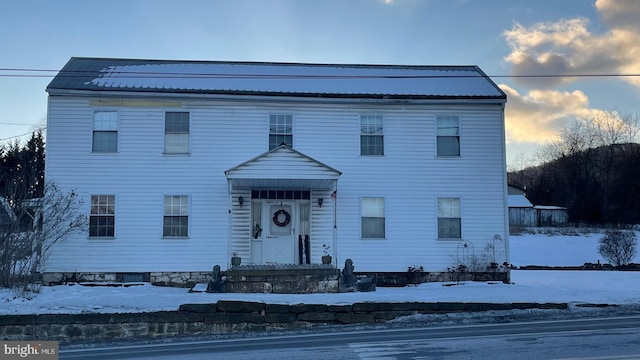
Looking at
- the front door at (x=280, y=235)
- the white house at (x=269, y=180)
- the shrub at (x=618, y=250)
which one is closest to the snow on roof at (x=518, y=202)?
the shrub at (x=618, y=250)

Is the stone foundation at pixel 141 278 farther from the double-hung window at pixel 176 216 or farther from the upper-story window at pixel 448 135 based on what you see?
the upper-story window at pixel 448 135

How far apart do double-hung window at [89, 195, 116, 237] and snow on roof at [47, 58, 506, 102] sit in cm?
337

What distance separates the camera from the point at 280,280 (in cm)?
1397

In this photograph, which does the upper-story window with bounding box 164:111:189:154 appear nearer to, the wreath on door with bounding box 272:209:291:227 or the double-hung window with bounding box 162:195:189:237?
the double-hung window with bounding box 162:195:189:237

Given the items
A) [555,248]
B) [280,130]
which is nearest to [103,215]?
[280,130]

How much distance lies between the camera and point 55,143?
630 inches

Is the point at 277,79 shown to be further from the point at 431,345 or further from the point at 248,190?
the point at 431,345

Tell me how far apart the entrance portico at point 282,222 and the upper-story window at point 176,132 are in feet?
6.99

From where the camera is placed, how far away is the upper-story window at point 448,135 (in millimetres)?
17094

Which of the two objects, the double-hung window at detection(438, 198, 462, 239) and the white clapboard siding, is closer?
the white clapboard siding

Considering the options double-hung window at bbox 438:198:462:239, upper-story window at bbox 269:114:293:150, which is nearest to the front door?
upper-story window at bbox 269:114:293:150

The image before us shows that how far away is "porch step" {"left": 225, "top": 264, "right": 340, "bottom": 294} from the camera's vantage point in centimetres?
1390

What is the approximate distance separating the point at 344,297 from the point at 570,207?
5069 centimetres

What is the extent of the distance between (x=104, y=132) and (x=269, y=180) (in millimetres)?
5458
